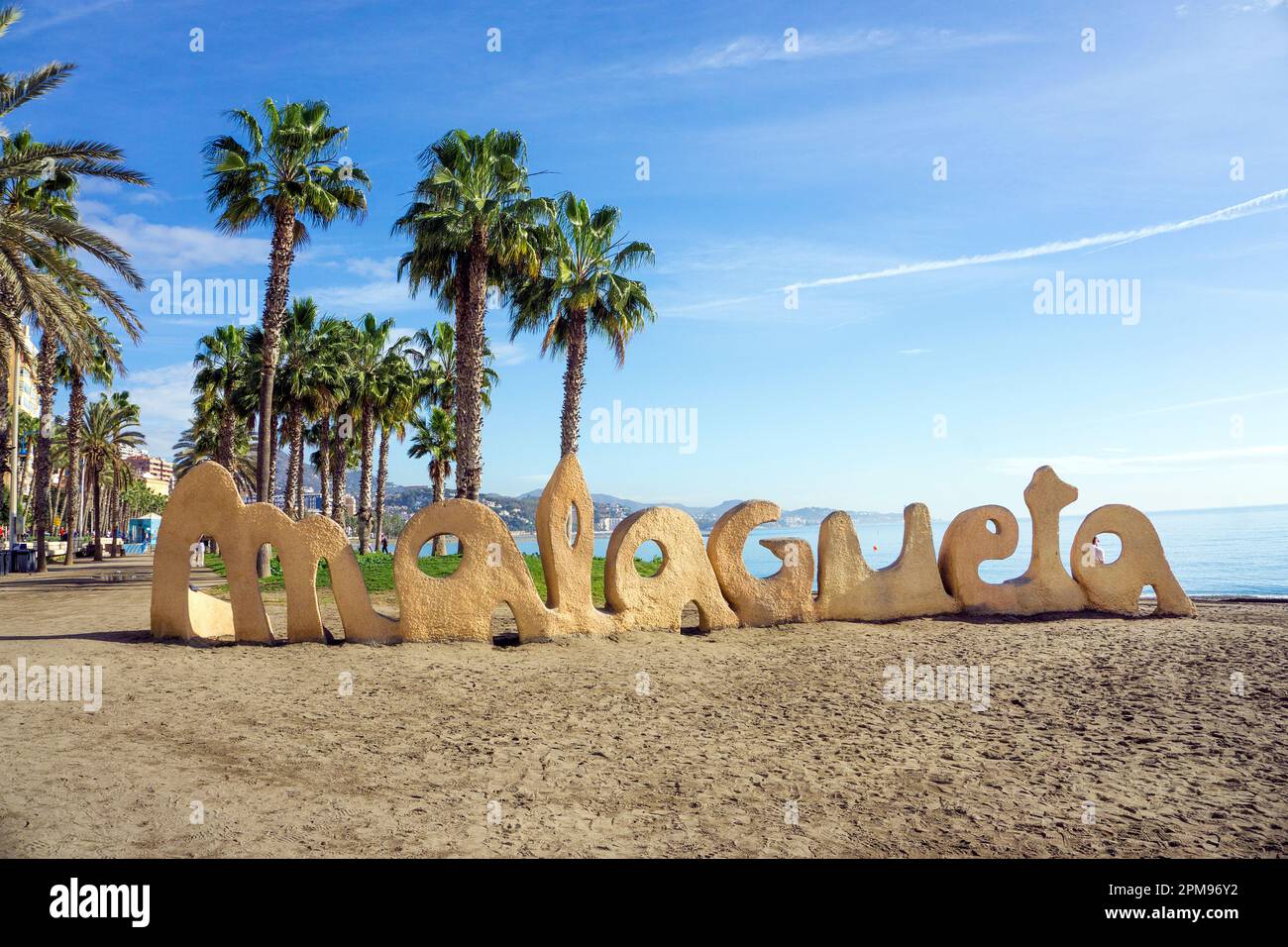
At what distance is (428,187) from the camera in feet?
70.3

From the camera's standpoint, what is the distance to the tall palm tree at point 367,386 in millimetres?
36750

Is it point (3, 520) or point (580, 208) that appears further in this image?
point (3, 520)

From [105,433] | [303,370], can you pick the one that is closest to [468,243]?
[303,370]

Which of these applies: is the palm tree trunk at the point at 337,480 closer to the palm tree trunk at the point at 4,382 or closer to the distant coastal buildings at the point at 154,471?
the palm tree trunk at the point at 4,382

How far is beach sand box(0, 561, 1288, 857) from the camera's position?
593cm

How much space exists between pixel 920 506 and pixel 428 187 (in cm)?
1489

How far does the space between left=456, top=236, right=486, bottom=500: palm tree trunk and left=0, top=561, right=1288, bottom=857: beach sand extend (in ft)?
31.9

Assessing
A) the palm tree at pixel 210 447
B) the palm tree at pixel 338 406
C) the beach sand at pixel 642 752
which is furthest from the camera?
the palm tree at pixel 210 447

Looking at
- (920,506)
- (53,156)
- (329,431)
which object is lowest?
(920,506)

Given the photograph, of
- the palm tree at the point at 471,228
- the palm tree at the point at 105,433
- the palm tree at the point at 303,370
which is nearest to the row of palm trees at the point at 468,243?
the palm tree at the point at 471,228

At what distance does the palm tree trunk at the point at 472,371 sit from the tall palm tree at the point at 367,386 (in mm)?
16523

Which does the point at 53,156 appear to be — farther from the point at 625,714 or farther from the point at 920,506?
the point at 920,506

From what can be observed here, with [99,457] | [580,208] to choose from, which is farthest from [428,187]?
[99,457]
